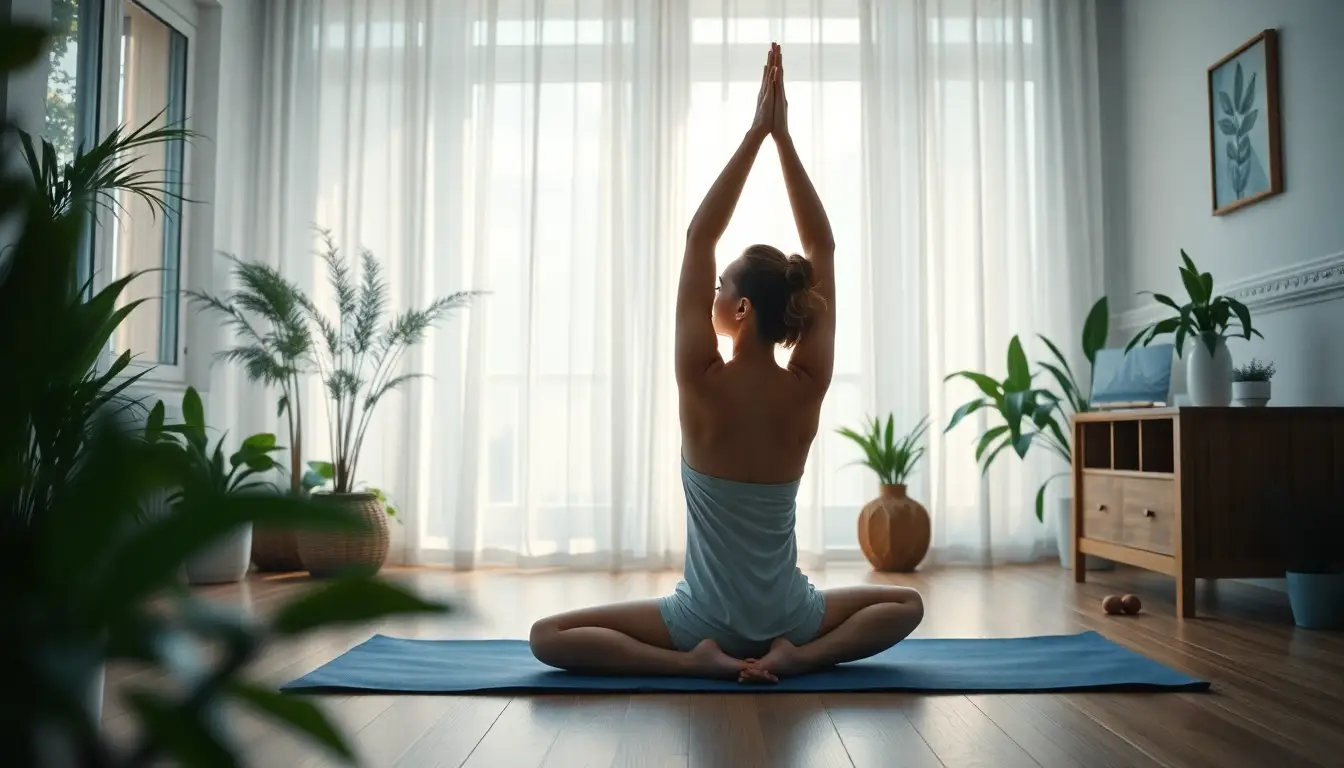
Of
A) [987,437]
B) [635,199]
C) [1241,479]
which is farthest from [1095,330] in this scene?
[635,199]

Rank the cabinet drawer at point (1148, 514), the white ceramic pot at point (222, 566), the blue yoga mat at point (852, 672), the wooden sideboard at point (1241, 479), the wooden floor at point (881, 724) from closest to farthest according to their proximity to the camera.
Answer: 1. the wooden floor at point (881, 724)
2. the blue yoga mat at point (852, 672)
3. the wooden sideboard at point (1241, 479)
4. the cabinet drawer at point (1148, 514)
5. the white ceramic pot at point (222, 566)

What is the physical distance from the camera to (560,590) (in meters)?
4.10

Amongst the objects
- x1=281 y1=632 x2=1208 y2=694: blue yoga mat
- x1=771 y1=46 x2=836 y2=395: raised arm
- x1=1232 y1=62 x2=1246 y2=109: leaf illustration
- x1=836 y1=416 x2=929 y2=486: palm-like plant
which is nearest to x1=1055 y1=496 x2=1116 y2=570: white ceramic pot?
x1=836 y1=416 x2=929 y2=486: palm-like plant

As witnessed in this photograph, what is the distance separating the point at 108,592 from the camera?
397 millimetres

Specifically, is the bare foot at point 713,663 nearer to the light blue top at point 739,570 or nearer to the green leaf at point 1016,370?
the light blue top at point 739,570

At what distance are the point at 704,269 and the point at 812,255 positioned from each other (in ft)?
0.90

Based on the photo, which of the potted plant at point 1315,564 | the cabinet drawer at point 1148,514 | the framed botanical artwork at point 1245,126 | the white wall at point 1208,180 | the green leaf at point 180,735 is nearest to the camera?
the green leaf at point 180,735

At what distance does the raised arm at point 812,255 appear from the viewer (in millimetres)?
2334

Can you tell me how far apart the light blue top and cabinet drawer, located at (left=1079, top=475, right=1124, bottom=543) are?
6.26ft

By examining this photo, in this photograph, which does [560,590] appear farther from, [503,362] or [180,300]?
[180,300]

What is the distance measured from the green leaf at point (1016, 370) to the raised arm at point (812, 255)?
2.44 m

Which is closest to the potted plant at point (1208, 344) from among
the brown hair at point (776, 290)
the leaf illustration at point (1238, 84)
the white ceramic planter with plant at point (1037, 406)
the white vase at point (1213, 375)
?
the white vase at point (1213, 375)

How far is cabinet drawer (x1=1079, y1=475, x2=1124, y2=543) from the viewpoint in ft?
12.6

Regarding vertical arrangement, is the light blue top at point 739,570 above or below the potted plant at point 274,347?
below
